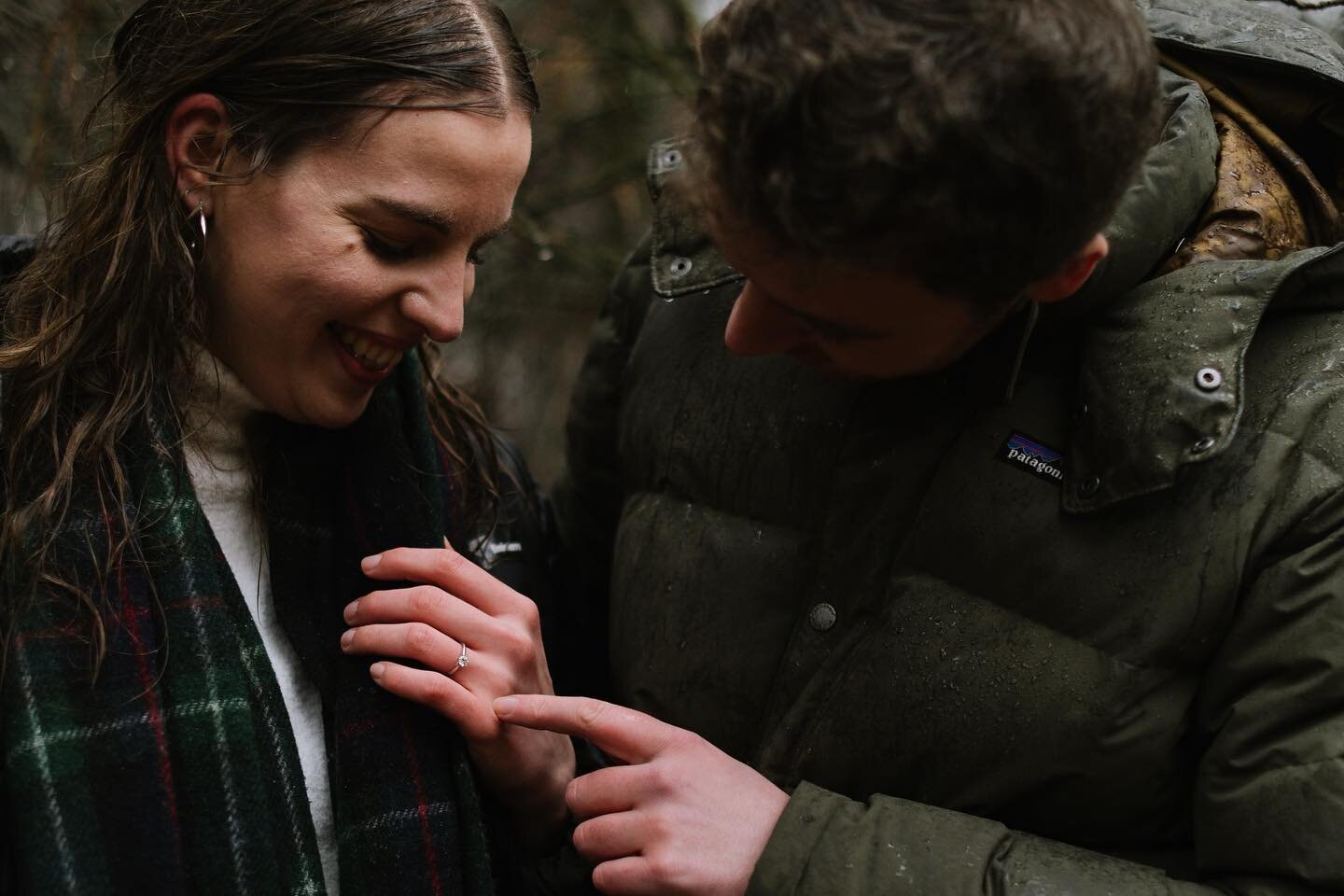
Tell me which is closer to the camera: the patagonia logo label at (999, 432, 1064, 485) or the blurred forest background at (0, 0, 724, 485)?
the patagonia logo label at (999, 432, 1064, 485)

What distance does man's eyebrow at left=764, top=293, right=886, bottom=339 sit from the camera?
1.40 meters

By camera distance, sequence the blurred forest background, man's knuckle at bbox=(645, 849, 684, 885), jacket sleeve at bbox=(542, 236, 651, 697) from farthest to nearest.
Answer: the blurred forest background, jacket sleeve at bbox=(542, 236, 651, 697), man's knuckle at bbox=(645, 849, 684, 885)

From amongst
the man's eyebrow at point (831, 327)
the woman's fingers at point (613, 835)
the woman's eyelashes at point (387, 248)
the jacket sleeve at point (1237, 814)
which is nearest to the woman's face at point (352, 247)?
the woman's eyelashes at point (387, 248)

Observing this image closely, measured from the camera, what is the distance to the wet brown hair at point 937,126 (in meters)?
1.18

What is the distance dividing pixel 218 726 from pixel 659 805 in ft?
1.79

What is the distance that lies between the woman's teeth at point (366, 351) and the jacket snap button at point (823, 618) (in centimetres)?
66

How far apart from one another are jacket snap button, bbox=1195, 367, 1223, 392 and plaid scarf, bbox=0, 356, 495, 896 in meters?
1.05

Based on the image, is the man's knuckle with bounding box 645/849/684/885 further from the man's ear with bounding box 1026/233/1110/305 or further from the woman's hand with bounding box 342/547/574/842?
the man's ear with bounding box 1026/233/1110/305

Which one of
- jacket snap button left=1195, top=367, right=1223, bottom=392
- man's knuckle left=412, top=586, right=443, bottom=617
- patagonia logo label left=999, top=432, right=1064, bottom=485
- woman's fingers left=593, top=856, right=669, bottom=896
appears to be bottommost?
woman's fingers left=593, top=856, right=669, bottom=896

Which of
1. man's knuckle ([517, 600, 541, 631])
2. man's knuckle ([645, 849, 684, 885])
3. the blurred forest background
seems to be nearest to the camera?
man's knuckle ([645, 849, 684, 885])

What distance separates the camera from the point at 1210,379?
138 cm

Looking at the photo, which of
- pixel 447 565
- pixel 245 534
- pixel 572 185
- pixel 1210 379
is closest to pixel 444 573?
pixel 447 565

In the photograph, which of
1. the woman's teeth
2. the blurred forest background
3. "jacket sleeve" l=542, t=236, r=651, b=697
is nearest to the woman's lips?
the woman's teeth

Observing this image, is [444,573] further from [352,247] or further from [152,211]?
[152,211]
